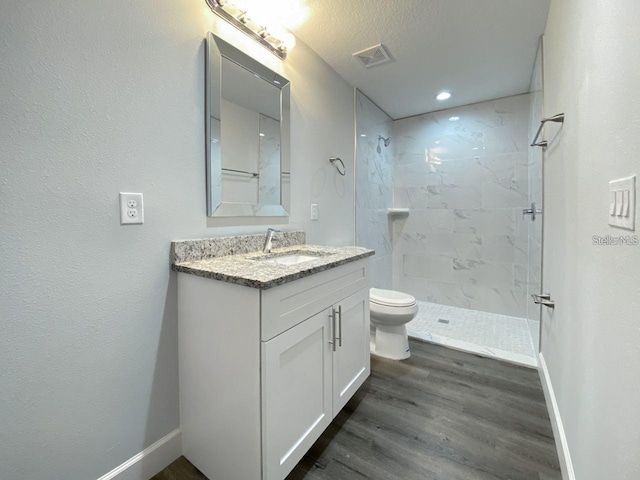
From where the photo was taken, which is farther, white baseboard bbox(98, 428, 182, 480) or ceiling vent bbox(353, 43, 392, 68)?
ceiling vent bbox(353, 43, 392, 68)

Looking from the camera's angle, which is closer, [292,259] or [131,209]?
[131,209]

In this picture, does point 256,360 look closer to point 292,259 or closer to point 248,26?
point 292,259

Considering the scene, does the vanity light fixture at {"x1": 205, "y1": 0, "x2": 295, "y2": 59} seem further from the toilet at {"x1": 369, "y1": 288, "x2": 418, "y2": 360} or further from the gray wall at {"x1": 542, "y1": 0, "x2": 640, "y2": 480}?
the toilet at {"x1": 369, "y1": 288, "x2": 418, "y2": 360}

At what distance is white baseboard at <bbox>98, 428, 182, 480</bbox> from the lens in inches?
40.0

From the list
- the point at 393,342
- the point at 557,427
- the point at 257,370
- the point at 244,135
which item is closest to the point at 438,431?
the point at 557,427

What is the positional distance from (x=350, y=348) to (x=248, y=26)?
1723 millimetres

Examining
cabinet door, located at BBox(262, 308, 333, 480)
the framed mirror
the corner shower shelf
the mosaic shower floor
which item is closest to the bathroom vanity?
cabinet door, located at BBox(262, 308, 333, 480)

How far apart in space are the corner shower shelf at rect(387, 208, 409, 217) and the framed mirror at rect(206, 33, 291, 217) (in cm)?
169

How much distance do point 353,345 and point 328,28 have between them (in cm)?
185

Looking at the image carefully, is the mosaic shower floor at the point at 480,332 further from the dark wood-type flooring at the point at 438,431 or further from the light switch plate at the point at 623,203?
the light switch plate at the point at 623,203

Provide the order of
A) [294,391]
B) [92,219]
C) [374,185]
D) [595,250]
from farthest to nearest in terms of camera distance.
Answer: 1. [374,185]
2. [294,391]
3. [92,219]
4. [595,250]

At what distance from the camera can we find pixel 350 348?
143 centimetres

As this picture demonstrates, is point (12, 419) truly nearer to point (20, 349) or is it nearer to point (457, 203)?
point (20, 349)

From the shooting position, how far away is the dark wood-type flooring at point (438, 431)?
3.70 feet
